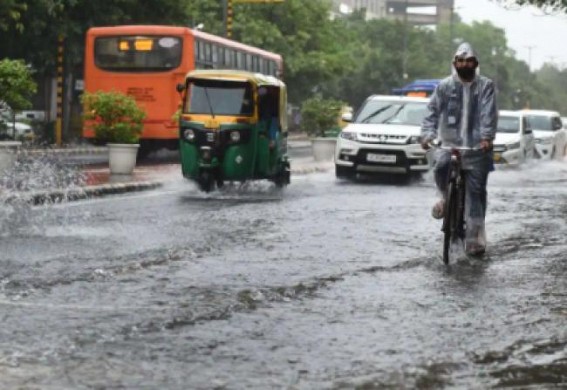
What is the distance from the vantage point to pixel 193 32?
33875 mm

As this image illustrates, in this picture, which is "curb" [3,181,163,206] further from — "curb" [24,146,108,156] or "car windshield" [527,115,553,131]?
"car windshield" [527,115,553,131]

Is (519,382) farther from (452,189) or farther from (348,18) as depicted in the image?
(348,18)

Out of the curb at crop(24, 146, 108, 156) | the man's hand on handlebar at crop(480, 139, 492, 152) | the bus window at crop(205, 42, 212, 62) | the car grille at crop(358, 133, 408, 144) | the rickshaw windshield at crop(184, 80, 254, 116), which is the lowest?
the curb at crop(24, 146, 108, 156)

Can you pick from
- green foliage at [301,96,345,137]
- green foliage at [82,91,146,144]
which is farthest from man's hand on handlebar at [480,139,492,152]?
green foliage at [301,96,345,137]

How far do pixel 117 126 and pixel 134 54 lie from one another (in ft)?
29.2

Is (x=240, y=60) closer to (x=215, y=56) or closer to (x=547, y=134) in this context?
(x=215, y=56)

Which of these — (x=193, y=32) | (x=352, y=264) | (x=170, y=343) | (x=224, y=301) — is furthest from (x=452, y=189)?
(x=193, y=32)

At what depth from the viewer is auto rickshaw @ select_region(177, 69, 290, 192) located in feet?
68.0

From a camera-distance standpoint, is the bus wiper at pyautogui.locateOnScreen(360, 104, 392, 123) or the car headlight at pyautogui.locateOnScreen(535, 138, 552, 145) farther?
the car headlight at pyautogui.locateOnScreen(535, 138, 552, 145)

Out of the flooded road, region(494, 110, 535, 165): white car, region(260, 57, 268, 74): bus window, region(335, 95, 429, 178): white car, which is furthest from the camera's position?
region(260, 57, 268, 74): bus window

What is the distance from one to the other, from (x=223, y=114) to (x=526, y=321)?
1354 cm

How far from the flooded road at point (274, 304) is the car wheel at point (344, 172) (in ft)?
33.7

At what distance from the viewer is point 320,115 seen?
4141 cm

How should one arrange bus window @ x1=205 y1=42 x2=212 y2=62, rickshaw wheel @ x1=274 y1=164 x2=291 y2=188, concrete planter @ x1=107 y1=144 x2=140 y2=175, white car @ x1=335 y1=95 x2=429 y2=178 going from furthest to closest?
bus window @ x1=205 y1=42 x2=212 y2=62 < white car @ x1=335 y1=95 x2=429 y2=178 < concrete planter @ x1=107 y1=144 x2=140 y2=175 < rickshaw wheel @ x1=274 y1=164 x2=291 y2=188
